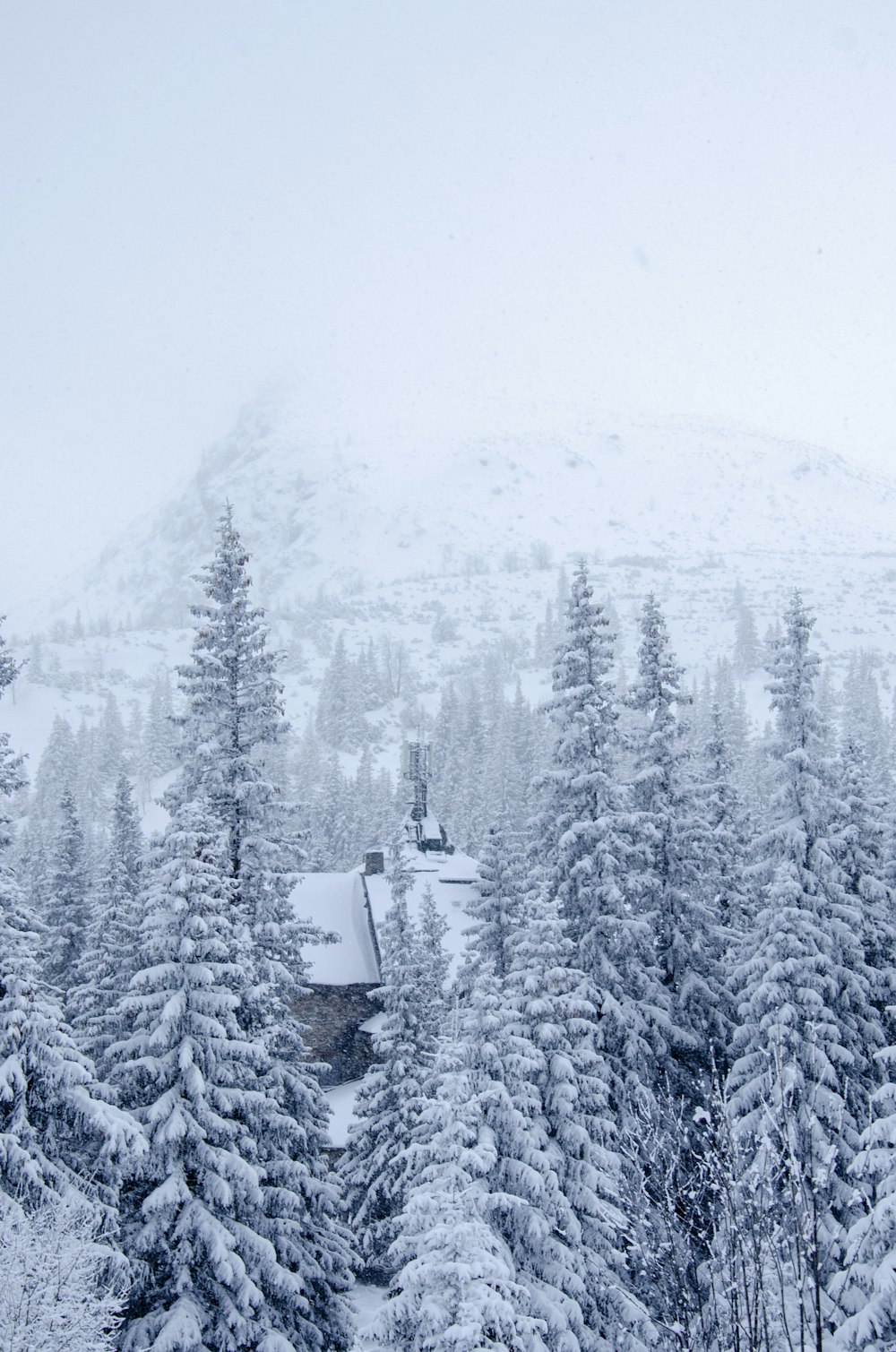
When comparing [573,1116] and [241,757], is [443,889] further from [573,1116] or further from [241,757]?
[573,1116]

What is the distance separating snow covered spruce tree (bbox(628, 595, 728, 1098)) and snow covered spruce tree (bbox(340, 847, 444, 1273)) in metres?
5.59

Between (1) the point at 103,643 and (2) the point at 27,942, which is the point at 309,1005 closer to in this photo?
(2) the point at 27,942

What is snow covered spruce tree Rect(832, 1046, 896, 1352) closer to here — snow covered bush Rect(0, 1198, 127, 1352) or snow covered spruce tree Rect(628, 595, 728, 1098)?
snow covered bush Rect(0, 1198, 127, 1352)

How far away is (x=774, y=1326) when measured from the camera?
44.7 ft

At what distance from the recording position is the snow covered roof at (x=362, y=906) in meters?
32.3

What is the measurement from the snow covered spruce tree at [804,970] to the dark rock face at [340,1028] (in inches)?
515

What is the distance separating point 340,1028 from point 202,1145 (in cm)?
1740

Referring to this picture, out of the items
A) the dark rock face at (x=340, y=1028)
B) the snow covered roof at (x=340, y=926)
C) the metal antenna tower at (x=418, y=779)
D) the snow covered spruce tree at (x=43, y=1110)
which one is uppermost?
the metal antenna tower at (x=418, y=779)

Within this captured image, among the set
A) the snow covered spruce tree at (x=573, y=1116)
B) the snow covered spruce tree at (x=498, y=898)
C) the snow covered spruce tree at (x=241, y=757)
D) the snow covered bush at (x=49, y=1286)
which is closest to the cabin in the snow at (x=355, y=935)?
the snow covered spruce tree at (x=498, y=898)

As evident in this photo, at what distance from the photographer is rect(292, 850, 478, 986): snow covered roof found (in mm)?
32281

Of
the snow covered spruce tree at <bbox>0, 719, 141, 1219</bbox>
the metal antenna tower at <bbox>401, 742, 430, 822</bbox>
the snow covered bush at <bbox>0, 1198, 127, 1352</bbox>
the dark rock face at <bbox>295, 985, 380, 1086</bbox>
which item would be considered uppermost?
the metal antenna tower at <bbox>401, 742, 430, 822</bbox>

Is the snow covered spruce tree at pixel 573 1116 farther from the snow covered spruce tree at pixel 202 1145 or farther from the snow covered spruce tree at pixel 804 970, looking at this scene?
the snow covered spruce tree at pixel 202 1145

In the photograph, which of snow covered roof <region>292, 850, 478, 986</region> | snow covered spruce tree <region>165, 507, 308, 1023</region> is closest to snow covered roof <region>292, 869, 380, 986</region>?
snow covered roof <region>292, 850, 478, 986</region>

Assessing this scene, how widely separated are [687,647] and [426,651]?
4652 centimetres
